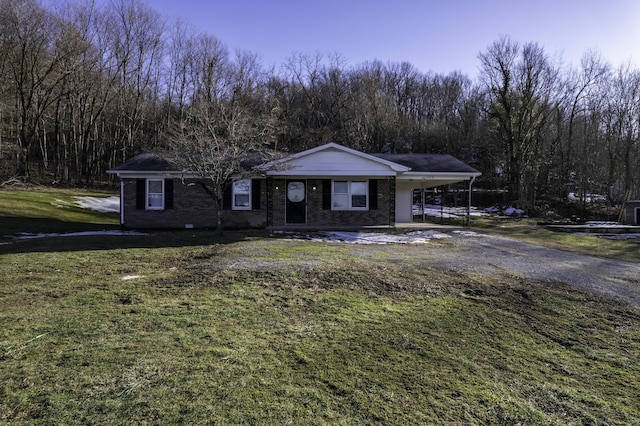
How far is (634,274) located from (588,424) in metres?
7.03

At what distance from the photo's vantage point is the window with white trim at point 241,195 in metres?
15.5

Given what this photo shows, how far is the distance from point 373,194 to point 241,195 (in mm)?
5416

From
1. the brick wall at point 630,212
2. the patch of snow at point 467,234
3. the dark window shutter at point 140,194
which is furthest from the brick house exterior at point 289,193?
the brick wall at point 630,212

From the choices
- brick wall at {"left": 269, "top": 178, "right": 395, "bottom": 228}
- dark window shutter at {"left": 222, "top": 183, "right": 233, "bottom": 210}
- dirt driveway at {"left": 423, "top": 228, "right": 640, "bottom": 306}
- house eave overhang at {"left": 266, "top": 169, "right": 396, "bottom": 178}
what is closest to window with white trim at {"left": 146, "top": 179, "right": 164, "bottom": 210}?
dark window shutter at {"left": 222, "top": 183, "right": 233, "bottom": 210}

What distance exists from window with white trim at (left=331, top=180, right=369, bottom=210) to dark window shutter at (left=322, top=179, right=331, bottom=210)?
21 cm

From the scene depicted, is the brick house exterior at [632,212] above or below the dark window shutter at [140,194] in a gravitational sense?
below

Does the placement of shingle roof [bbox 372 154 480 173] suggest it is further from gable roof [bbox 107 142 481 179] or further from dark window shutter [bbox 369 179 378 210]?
dark window shutter [bbox 369 179 378 210]

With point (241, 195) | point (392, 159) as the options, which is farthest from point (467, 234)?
point (241, 195)

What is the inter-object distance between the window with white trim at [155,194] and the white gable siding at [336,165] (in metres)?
5.34

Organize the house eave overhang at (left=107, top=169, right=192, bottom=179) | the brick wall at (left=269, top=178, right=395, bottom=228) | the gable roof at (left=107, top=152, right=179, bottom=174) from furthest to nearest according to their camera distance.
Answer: the brick wall at (left=269, top=178, right=395, bottom=228)
the gable roof at (left=107, top=152, right=179, bottom=174)
the house eave overhang at (left=107, top=169, right=192, bottom=179)

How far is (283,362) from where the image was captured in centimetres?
332

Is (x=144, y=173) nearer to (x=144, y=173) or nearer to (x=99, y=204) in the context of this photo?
(x=144, y=173)

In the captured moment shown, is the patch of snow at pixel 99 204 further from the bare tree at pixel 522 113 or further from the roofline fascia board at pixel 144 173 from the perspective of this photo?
the bare tree at pixel 522 113

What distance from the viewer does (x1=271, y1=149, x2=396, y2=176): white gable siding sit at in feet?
49.3
